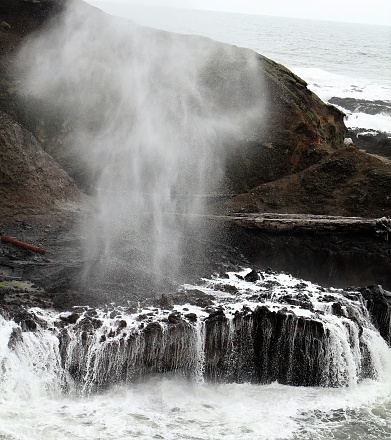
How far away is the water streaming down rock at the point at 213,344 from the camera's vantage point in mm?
13648

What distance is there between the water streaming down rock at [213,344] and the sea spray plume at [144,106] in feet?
14.2

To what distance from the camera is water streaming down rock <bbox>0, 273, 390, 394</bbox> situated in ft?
44.8

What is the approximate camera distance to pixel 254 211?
68.1 ft

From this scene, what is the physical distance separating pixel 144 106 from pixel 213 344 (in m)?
11.0

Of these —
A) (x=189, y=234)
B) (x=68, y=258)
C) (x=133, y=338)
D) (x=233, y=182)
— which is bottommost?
(x=133, y=338)

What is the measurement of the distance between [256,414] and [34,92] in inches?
560

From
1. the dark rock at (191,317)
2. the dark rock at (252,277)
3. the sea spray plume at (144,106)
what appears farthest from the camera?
the sea spray plume at (144,106)

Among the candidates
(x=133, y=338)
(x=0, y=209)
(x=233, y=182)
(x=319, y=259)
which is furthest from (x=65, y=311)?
(x=233, y=182)

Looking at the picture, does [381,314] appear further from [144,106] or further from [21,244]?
[144,106]

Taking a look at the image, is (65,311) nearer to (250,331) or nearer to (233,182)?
(250,331)

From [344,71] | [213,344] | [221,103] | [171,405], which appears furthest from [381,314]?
[344,71]

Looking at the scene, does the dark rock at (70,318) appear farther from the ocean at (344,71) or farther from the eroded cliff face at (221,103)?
the ocean at (344,71)

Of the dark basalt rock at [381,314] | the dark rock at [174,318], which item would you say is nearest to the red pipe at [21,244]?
the dark rock at [174,318]

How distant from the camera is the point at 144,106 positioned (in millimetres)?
22984
